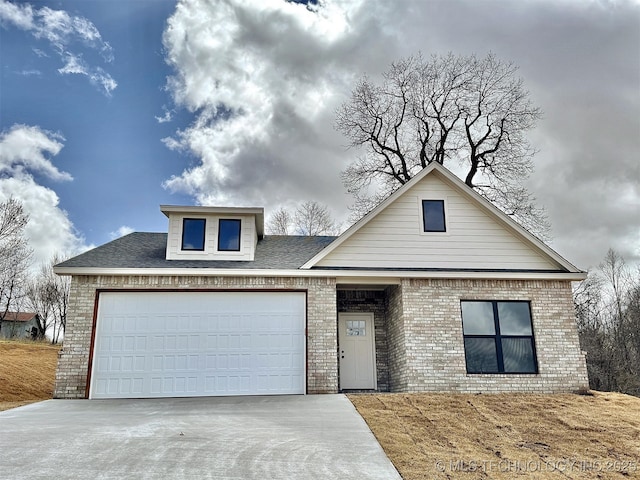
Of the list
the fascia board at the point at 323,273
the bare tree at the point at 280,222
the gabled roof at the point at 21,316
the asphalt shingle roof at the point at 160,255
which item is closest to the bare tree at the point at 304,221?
the bare tree at the point at 280,222

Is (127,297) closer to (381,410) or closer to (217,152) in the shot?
(381,410)

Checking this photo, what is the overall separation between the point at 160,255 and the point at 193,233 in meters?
1.09

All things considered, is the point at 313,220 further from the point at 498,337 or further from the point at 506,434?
the point at 506,434

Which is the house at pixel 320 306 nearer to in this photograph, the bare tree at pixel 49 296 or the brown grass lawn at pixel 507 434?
the brown grass lawn at pixel 507 434

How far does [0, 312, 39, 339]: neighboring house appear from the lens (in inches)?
1473

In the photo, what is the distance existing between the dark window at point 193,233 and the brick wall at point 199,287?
1309 mm

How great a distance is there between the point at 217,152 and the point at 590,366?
22.6m

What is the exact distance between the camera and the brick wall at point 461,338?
42.0ft

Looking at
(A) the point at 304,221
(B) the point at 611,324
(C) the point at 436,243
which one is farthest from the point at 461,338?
(B) the point at 611,324

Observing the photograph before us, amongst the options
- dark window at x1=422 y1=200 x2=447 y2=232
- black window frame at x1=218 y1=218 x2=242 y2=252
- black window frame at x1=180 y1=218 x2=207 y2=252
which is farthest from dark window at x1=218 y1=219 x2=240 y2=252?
dark window at x1=422 y1=200 x2=447 y2=232

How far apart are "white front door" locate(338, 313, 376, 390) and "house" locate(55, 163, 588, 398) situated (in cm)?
69

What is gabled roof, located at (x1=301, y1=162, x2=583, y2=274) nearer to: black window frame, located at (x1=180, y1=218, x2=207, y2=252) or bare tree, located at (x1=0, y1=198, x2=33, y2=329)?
black window frame, located at (x1=180, y1=218, x2=207, y2=252)

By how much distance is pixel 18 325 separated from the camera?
41938mm

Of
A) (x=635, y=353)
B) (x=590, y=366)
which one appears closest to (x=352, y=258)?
(x=590, y=366)
